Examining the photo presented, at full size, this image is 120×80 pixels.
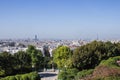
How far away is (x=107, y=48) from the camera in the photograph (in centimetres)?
4206

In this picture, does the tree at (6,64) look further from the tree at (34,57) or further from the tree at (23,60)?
the tree at (34,57)

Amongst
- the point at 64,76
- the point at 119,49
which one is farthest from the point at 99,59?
the point at 64,76

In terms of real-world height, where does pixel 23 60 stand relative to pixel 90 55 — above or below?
below

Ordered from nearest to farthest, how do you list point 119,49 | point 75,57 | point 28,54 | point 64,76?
point 64,76 → point 75,57 → point 119,49 → point 28,54

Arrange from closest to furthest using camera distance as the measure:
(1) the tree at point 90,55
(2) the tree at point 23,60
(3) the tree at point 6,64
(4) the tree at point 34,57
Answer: (1) the tree at point 90,55 → (3) the tree at point 6,64 → (2) the tree at point 23,60 → (4) the tree at point 34,57

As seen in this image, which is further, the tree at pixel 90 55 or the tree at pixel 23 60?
the tree at pixel 23 60

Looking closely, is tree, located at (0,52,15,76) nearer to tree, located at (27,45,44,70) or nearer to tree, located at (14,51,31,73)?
tree, located at (14,51,31,73)

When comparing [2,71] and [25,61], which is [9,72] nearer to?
[2,71]

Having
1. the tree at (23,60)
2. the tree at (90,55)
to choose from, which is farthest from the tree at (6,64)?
the tree at (90,55)

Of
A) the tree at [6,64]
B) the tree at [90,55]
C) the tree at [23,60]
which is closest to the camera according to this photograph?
the tree at [90,55]

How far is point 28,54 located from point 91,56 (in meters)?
13.7

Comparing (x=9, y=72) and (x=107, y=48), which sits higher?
(x=107, y=48)

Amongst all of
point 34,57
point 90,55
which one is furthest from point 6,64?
point 90,55

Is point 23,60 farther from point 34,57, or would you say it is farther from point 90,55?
point 90,55
